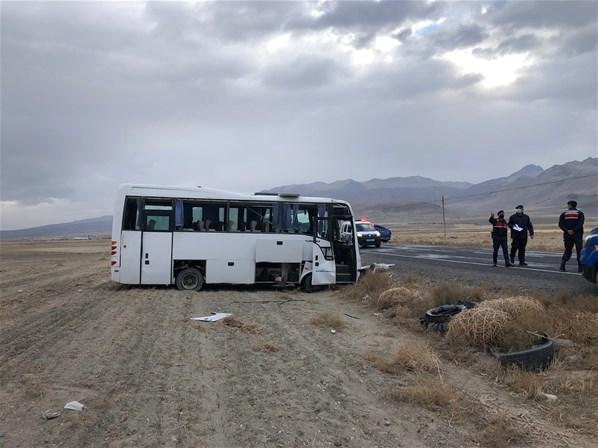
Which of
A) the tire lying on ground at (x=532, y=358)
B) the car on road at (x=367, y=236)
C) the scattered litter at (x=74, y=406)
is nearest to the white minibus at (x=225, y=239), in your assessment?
the tire lying on ground at (x=532, y=358)

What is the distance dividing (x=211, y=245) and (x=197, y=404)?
31.1 ft

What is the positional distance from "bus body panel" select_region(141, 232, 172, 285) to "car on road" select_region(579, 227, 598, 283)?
34.0ft

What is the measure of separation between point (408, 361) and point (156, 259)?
9.47 metres

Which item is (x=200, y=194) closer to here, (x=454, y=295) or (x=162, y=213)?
(x=162, y=213)

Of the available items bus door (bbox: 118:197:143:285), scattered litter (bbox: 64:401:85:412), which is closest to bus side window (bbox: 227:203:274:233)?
bus door (bbox: 118:197:143:285)

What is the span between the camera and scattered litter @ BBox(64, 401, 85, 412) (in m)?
4.99

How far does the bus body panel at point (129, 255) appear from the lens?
46.3 ft

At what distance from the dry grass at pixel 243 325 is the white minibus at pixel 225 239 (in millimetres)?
4910

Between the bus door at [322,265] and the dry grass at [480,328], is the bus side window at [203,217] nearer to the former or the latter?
the bus door at [322,265]

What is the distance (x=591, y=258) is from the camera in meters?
10.5

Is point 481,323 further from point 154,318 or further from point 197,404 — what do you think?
point 154,318

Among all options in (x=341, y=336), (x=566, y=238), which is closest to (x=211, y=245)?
(x=341, y=336)

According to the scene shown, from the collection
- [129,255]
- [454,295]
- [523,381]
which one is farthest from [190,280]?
[523,381]

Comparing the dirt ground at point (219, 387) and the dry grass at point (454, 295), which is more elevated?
the dry grass at point (454, 295)
